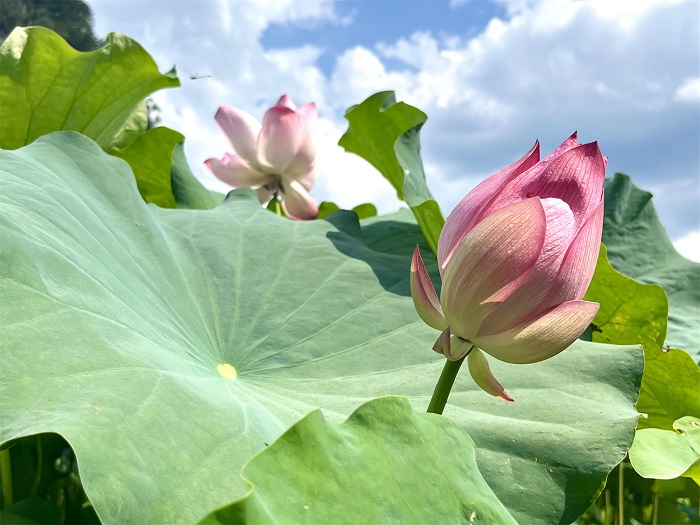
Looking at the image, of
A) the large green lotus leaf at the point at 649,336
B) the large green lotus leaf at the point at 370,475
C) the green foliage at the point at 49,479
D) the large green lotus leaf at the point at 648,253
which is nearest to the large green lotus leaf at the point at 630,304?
the large green lotus leaf at the point at 649,336

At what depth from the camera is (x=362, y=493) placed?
42cm

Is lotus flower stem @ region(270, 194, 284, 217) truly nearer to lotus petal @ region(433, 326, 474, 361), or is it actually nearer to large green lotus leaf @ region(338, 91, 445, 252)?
large green lotus leaf @ region(338, 91, 445, 252)

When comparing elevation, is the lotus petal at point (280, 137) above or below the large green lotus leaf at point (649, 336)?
above

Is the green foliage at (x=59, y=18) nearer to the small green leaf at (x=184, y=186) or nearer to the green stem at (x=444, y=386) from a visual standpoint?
the small green leaf at (x=184, y=186)

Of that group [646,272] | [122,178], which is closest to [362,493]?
[122,178]

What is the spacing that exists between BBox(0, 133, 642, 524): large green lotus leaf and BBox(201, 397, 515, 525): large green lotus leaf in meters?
0.14

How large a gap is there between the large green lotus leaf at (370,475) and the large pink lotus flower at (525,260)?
0.28 feet

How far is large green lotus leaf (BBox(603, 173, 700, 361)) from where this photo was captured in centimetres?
139

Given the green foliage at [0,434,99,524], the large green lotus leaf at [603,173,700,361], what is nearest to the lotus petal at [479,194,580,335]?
the green foliage at [0,434,99,524]

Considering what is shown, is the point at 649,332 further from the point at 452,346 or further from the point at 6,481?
the point at 6,481

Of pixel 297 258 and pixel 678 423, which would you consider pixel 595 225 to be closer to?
pixel 678 423

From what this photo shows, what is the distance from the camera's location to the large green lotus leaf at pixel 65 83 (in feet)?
4.33

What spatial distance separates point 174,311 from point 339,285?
28 cm

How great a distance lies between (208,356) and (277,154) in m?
0.85
